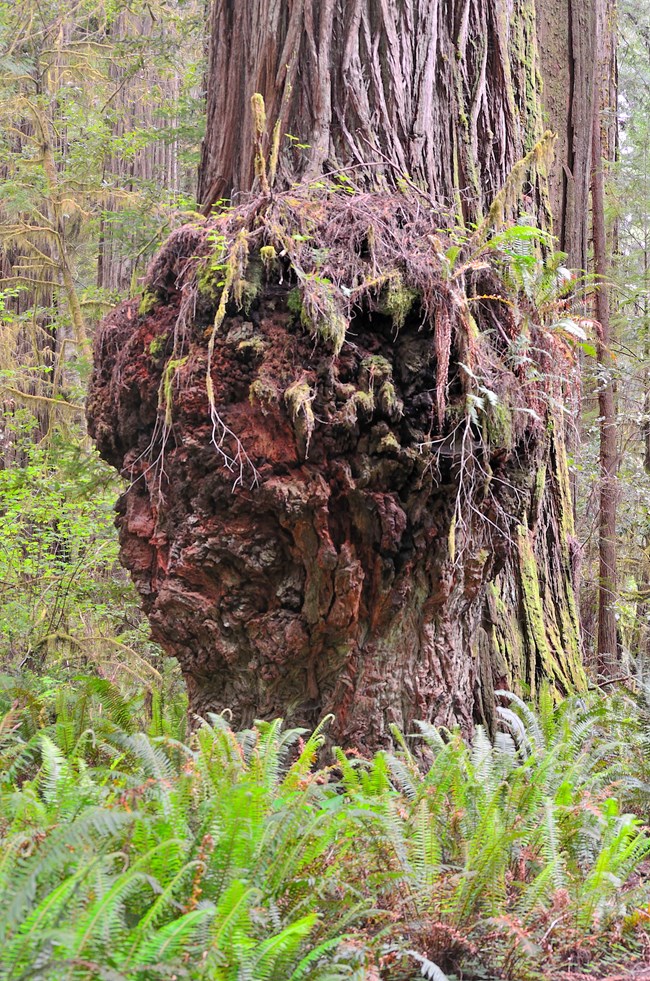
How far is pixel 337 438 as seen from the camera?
13.4 feet

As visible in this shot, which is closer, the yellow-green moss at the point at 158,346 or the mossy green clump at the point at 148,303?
the yellow-green moss at the point at 158,346

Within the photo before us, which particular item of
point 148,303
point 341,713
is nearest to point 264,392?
point 148,303

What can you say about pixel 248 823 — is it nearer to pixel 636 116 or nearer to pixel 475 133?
pixel 475 133

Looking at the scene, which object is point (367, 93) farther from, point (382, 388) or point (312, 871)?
point (312, 871)

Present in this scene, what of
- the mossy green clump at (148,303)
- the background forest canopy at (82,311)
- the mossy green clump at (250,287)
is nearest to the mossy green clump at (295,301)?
the mossy green clump at (250,287)

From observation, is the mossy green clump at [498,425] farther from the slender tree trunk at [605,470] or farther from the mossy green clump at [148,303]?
the slender tree trunk at [605,470]

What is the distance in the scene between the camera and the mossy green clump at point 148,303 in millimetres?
4629

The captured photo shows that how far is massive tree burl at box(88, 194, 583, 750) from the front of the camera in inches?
162

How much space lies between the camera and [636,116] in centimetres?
1360

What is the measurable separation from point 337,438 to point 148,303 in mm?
1411

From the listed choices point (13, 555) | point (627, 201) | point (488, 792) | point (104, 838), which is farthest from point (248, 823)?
point (627, 201)

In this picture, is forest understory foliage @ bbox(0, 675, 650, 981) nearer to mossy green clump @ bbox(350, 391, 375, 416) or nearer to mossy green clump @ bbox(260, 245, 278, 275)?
mossy green clump @ bbox(350, 391, 375, 416)

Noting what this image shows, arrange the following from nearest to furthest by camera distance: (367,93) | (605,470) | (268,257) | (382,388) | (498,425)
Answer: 1. (382,388)
2. (268,257)
3. (498,425)
4. (367,93)
5. (605,470)

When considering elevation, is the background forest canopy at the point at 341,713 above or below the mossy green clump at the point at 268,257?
below
